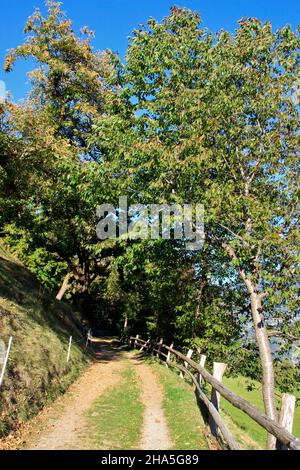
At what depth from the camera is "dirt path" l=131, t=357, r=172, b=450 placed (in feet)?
30.2

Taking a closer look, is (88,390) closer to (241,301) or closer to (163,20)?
(241,301)

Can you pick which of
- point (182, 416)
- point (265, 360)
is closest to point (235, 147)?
point (265, 360)

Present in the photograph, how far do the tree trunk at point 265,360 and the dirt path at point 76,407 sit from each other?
19.8 ft

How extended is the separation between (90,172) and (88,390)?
8.88 m

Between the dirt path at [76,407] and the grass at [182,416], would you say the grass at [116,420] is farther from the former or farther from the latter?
the grass at [182,416]

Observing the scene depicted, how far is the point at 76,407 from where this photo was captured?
499 inches

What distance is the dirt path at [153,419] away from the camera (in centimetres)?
921

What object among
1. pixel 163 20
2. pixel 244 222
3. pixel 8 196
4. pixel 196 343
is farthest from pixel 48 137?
pixel 196 343

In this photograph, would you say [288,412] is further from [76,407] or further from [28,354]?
[28,354]

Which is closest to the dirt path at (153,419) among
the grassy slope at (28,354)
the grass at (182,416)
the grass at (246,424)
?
the grass at (182,416)

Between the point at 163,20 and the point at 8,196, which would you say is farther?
the point at 8,196

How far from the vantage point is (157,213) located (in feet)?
47.6

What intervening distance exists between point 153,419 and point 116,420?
126cm

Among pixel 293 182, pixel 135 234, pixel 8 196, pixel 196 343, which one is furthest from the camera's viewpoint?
pixel 196 343
